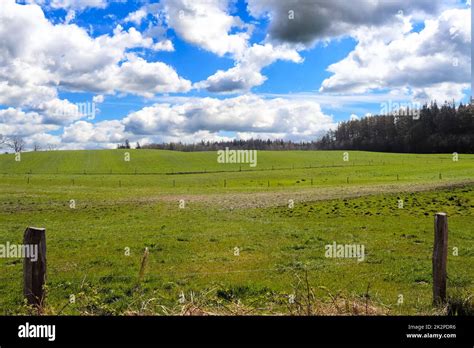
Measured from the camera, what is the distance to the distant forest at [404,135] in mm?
137375

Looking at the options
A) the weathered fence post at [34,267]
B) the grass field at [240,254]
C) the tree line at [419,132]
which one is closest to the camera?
the weathered fence post at [34,267]

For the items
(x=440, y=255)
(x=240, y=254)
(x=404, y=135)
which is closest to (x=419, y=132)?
(x=404, y=135)

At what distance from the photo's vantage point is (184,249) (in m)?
18.1

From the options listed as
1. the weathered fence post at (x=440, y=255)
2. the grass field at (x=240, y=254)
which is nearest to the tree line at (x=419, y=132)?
the grass field at (x=240, y=254)

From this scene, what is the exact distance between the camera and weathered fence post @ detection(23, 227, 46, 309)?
755cm

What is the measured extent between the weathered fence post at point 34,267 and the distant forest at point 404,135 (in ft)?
446

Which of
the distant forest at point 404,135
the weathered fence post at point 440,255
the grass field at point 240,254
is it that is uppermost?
the distant forest at point 404,135

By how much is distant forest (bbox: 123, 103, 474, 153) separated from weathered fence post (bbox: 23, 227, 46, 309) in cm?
13597

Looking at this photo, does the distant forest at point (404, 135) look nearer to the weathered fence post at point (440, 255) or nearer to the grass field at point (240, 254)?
the grass field at point (240, 254)

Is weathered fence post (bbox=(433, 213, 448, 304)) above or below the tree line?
below

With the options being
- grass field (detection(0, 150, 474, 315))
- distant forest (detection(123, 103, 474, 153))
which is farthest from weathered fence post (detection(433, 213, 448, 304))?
→ distant forest (detection(123, 103, 474, 153))

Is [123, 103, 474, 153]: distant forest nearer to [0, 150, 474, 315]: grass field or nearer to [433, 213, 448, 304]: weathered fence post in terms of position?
[0, 150, 474, 315]: grass field
